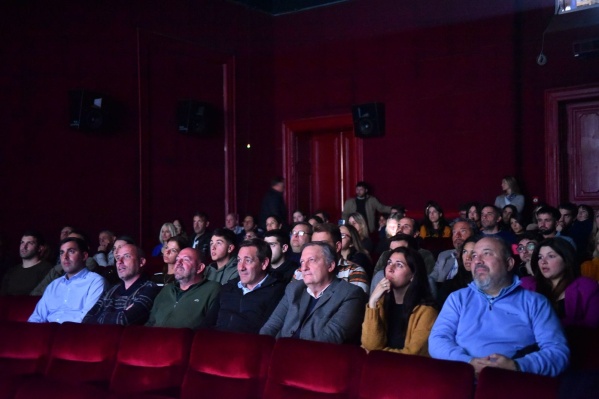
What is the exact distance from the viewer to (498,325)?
2.25m

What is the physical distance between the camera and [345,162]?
320 inches

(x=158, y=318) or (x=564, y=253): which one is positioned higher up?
(x=564, y=253)

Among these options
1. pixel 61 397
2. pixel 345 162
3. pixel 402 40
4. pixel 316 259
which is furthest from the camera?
pixel 345 162

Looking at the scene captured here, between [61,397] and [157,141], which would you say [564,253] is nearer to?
[61,397]

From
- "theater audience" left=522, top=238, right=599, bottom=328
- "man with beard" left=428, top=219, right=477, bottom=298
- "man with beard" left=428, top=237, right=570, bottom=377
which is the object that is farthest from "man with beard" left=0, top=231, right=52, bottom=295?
"theater audience" left=522, top=238, right=599, bottom=328

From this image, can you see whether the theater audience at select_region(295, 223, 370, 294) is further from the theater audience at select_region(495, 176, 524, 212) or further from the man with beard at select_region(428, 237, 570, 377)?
the theater audience at select_region(495, 176, 524, 212)

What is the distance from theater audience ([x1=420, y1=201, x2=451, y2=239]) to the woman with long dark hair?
336cm

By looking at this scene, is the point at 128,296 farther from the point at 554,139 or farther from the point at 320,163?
the point at 320,163

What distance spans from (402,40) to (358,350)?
6.04m

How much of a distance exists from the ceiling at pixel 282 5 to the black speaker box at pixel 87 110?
8.33ft

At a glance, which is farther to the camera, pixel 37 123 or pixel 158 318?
pixel 37 123

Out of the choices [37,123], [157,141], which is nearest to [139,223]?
[157,141]

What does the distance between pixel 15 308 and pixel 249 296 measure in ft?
4.75

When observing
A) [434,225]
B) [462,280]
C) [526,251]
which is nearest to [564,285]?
[462,280]
